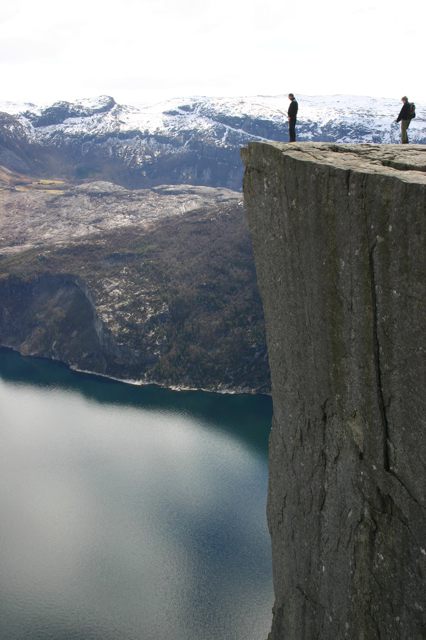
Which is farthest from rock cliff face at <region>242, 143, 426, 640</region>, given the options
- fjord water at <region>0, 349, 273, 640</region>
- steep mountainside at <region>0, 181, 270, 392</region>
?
steep mountainside at <region>0, 181, 270, 392</region>

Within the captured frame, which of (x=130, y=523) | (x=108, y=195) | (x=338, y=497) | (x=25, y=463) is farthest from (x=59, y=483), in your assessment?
(x=108, y=195)

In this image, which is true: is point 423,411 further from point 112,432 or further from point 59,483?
point 112,432

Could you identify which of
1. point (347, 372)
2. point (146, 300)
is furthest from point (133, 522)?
point (146, 300)

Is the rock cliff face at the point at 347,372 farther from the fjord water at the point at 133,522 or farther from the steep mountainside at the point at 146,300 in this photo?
the steep mountainside at the point at 146,300

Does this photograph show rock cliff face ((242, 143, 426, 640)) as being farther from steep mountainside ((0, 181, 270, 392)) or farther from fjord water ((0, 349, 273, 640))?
steep mountainside ((0, 181, 270, 392))

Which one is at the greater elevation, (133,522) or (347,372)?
(347,372)

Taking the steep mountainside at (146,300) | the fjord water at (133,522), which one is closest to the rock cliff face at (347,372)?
the fjord water at (133,522)

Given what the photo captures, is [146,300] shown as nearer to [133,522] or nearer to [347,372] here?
[133,522]
